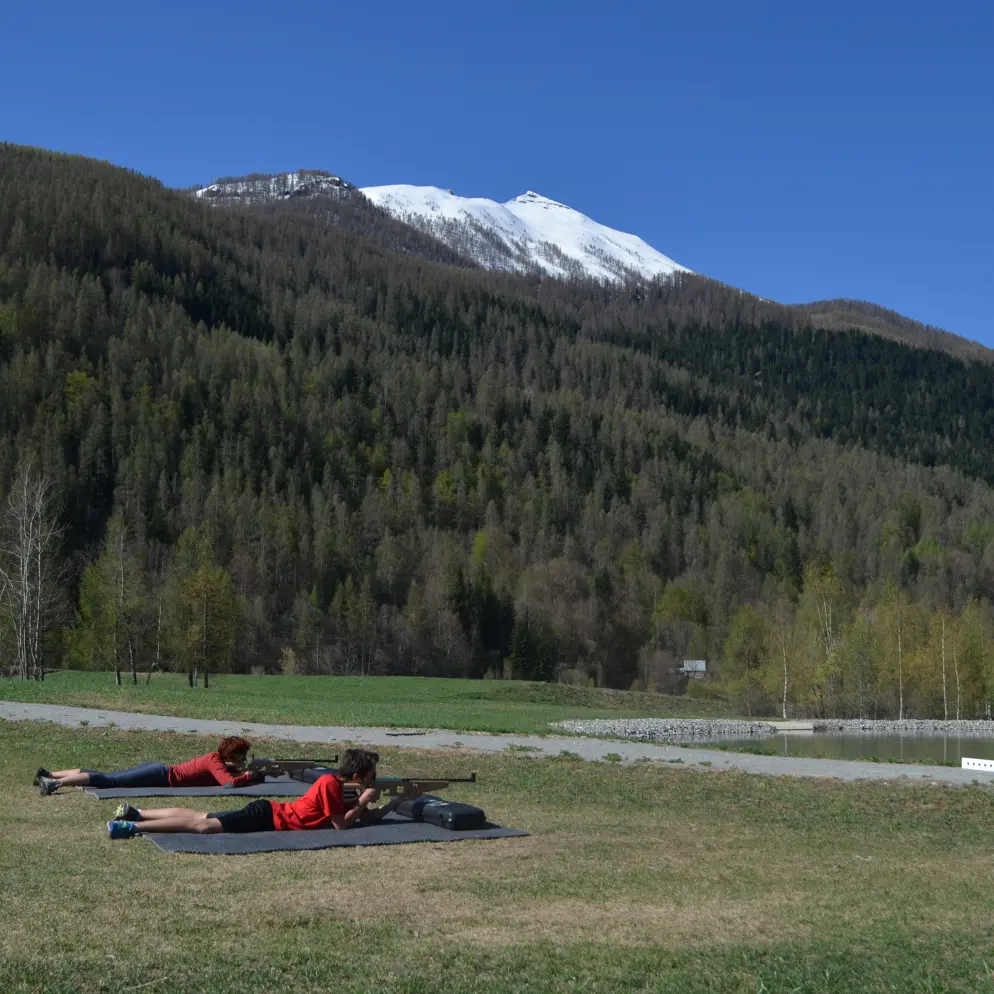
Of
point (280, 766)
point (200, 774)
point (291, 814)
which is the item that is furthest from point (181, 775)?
point (291, 814)

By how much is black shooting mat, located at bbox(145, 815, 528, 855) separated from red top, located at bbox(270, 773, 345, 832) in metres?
0.13

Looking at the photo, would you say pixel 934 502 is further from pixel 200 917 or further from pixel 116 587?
pixel 200 917

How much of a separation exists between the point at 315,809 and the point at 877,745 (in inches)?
1757

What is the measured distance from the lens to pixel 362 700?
5272 centimetres

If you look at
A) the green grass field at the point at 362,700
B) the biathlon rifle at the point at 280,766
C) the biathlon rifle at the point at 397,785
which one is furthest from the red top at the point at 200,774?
the green grass field at the point at 362,700

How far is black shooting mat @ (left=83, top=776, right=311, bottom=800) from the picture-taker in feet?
50.5

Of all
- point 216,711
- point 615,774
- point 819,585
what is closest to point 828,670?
point 819,585

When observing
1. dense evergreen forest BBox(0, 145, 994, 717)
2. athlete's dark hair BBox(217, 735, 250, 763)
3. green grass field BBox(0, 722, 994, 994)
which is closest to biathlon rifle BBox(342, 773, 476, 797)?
green grass field BBox(0, 722, 994, 994)

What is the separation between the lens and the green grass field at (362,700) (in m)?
32.3

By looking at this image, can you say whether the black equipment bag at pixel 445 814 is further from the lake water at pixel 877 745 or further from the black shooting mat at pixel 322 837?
the lake water at pixel 877 745

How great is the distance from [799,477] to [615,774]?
532ft

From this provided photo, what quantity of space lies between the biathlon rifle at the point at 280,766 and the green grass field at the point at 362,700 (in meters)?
11.6

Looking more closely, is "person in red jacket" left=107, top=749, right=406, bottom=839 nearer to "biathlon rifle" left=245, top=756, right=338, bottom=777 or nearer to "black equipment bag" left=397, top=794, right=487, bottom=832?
"black equipment bag" left=397, top=794, right=487, bottom=832

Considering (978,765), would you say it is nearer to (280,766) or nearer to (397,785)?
(397,785)
